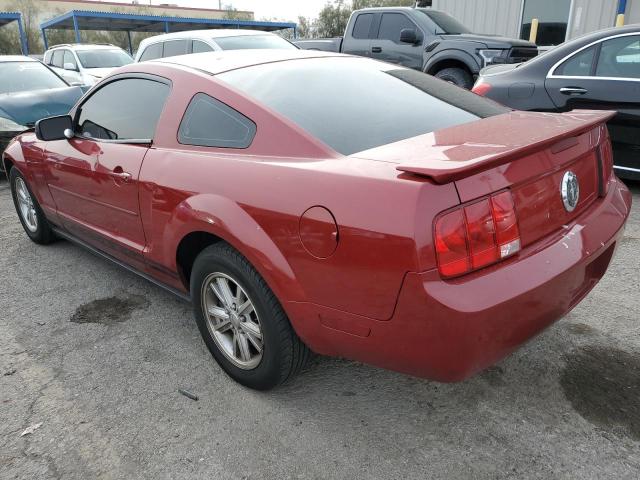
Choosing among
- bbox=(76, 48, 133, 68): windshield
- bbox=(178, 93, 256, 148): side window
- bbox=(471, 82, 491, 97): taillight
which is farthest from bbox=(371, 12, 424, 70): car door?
bbox=(178, 93, 256, 148): side window

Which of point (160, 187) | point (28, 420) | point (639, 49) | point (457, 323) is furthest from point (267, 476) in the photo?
point (639, 49)

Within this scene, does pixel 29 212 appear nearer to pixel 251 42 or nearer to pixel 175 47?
pixel 251 42

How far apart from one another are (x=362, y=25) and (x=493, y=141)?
8.91 m

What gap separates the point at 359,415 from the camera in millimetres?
2346

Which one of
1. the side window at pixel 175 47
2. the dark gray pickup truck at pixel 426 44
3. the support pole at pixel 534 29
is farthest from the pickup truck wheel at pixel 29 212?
the support pole at pixel 534 29

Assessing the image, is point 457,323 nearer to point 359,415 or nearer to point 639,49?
point 359,415

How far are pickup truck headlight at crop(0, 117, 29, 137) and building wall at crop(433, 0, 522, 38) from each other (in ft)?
37.7

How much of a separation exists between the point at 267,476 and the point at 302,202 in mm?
1061

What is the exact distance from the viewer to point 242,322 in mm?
2455

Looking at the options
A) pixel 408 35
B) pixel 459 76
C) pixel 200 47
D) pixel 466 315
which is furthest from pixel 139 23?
pixel 466 315

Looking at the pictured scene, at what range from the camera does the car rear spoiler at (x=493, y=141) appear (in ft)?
5.66

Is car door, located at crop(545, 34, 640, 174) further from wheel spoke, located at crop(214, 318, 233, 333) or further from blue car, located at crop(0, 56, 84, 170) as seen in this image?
blue car, located at crop(0, 56, 84, 170)

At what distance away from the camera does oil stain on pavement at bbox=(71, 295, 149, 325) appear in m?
3.28

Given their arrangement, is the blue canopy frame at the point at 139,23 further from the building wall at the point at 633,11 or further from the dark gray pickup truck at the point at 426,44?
the dark gray pickup truck at the point at 426,44
